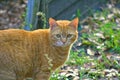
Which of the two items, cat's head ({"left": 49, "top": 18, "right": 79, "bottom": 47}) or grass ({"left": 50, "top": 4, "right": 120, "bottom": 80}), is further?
grass ({"left": 50, "top": 4, "right": 120, "bottom": 80})

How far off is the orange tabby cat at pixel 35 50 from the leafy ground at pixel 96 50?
0.61m

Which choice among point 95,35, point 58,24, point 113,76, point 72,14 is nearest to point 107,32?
point 95,35

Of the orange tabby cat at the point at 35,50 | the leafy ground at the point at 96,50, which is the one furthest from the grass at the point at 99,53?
the orange tabby cat at the point at 35,50

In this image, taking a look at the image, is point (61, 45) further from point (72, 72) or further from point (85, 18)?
point (85, 18)

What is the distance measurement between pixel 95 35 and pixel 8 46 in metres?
2.63

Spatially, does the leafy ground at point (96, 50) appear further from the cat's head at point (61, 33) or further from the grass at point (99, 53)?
the cat's head at point (61, 33)

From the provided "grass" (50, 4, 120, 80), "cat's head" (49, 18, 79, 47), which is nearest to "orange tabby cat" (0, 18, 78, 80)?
"cat's head" (49, 18, 79, 47)

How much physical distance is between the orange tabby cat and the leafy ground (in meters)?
0.61

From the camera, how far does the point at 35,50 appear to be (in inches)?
214

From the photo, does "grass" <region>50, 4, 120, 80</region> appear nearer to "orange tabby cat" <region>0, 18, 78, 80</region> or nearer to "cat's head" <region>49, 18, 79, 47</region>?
"orange tabby cat" <region>0, 18, 78, 80</region>

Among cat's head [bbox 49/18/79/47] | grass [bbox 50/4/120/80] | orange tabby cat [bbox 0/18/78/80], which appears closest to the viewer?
orange tabby cat [bbox 0/18/78/80]

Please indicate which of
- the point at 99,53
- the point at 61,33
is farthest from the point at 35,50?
the point at 99,53

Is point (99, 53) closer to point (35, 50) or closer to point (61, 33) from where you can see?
point (61, 33)

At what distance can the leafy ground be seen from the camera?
6211mm
